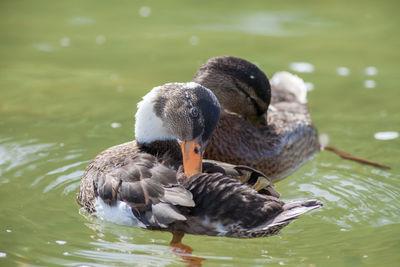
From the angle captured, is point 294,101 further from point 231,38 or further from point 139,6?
point 139,6

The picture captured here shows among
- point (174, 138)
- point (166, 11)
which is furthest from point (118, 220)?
point (166, 11)

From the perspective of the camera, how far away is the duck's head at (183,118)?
5.39 m

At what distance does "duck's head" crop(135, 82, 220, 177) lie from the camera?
17.7 feet

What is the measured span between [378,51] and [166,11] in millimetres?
3910

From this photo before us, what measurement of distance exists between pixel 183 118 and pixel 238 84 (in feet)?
4.97

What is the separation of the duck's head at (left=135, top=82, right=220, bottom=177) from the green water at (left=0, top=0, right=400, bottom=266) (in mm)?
800

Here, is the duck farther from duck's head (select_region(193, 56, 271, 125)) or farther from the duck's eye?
duck's head (select_region(193, 56, 271, 125))

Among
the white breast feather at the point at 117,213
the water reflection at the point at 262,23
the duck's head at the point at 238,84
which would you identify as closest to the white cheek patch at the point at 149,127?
the white breast feather at the point at 117,213

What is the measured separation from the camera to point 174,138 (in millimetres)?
5734

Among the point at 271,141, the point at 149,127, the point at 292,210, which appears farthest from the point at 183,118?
the point at 271,141

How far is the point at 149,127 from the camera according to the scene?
5.76 m

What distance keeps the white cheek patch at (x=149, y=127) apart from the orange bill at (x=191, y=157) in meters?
0.34

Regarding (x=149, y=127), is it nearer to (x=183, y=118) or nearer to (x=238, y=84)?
(x=183, y=118)

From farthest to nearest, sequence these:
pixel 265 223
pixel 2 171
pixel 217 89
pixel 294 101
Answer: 1. pixel 294 101
2. pixel 217 89
3. pixel 2 171
4. pixel 265 223
